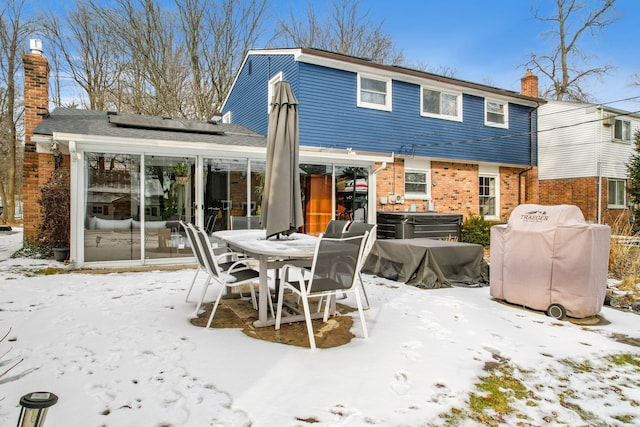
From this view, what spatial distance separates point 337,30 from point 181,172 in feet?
53.9

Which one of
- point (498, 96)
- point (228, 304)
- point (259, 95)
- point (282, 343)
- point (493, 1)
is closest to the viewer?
point (282, 343)

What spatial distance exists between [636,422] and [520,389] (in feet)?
2.02

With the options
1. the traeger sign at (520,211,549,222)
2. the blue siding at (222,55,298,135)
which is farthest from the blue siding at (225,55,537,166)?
the traeger sign at (520,211,549,222)

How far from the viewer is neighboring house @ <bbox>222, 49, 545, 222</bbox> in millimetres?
10508

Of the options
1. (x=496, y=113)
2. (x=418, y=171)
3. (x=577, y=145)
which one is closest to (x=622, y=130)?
(x=577, y=145)

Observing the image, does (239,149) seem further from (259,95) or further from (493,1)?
(493,1)

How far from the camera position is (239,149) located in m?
8.26

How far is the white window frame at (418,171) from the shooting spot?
12.3 m

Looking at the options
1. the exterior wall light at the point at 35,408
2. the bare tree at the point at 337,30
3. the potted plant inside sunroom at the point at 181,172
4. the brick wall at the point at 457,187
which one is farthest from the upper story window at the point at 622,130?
the exterior wall light at the point at 35,408

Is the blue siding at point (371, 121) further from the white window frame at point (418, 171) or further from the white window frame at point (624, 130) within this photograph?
the white window frame at point (624, 130)

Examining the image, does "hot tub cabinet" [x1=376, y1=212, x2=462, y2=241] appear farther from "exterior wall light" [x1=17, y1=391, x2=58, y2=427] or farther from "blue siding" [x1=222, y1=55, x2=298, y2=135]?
"exterior wall light" [x1=17, y1=391, x2=58, y2=427]

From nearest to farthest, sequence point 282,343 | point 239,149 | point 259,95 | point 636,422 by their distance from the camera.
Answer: point 636,422, point 282,343, point 239,149, point 259,95

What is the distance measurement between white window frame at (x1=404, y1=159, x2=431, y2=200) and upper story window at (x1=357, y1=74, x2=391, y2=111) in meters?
1.88

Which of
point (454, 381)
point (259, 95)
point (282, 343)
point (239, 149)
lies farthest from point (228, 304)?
point (259, 95)
